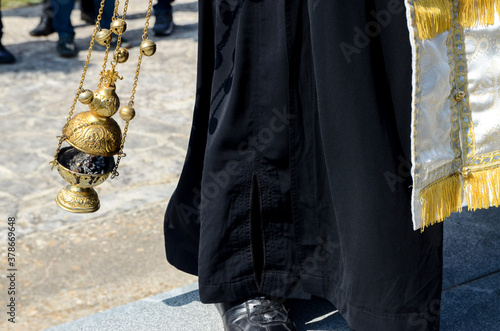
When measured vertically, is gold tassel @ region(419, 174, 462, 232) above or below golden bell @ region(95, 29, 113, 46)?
below

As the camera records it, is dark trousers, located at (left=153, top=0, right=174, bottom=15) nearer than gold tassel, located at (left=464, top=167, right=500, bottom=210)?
No

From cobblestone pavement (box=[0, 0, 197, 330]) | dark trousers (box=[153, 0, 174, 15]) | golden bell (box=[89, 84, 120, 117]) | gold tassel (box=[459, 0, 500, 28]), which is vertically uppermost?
gold tassel (box=[459, 0, 500, 28])

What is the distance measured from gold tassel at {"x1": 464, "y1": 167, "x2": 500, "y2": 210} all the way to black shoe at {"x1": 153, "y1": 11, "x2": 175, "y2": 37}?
4.87 meters

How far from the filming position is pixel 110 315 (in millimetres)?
2035

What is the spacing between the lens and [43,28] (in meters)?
6.24

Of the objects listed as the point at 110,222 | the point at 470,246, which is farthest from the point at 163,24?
the point at 470,246

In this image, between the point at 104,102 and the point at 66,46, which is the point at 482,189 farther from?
the point at 66,46

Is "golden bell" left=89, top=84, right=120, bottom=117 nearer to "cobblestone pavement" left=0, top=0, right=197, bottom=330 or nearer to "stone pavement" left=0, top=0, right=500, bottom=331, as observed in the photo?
"stone pavement" left=0, top=0, right=500, bottom=331

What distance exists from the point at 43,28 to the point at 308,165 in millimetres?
5040

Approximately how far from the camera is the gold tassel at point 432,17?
5.04 ft

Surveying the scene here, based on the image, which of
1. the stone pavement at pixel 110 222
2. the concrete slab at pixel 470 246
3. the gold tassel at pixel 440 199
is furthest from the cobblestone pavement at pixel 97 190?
the gold tassel at pixel 440 199

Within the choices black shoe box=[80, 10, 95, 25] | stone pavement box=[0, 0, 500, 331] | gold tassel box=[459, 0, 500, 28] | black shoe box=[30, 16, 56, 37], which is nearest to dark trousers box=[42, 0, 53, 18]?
black shoe box=[30, 16, 56, 37]

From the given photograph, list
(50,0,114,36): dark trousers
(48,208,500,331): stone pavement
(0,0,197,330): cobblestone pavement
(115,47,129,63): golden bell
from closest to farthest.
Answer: (115,47,129,63): golden bell, (48,208,500,331): stone pavement, (0,0,197,330): cobblestone pavement, (50,0,114,36): dark trousers

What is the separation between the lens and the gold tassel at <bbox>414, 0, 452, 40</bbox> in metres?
1.54
